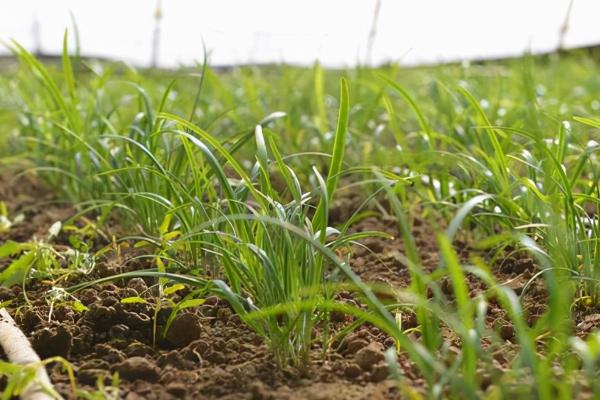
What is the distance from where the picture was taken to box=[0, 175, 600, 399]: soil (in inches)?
48.9

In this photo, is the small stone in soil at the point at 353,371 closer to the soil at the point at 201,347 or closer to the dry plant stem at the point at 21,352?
the soil at the point at 201,347

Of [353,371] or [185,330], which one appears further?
[185,330]

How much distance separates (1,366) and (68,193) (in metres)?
1.40

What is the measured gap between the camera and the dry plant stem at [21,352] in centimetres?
115

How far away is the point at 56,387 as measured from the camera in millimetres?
1243

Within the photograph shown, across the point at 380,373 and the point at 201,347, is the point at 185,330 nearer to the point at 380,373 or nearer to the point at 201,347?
the point at 201,347

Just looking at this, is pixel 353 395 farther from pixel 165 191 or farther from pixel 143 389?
pixel 165 191

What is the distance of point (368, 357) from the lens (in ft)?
4.27

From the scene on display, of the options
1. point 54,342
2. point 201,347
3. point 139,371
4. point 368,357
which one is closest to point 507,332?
point 368,357

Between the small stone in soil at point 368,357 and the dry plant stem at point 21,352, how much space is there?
1.63 feet

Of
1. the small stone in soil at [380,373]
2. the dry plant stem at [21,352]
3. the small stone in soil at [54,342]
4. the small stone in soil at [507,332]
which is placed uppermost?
the small stone in soil at [507,332]

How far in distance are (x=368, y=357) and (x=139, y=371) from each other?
385mm

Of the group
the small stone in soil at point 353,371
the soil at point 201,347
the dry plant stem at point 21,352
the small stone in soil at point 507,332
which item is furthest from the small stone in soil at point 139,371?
the small stone in soil at point 507,332

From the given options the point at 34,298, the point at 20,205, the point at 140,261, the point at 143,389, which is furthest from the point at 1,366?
the point at 20,205
